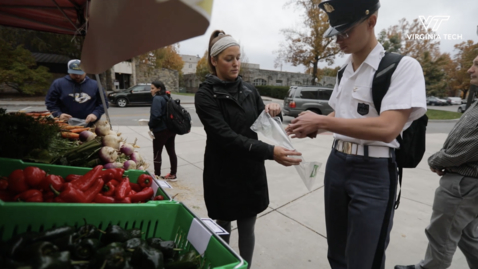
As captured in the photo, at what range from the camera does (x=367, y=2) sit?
1363mm

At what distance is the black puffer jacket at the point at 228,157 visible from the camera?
1784mm

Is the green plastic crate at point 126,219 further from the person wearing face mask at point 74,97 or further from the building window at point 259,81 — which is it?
the building window at point 259,81

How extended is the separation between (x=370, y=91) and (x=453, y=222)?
1.39 metres

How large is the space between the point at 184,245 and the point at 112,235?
329 mm

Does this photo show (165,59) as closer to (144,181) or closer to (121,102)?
(121,102)

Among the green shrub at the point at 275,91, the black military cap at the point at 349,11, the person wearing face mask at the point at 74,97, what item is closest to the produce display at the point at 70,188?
the black military cap at the point at 349,11

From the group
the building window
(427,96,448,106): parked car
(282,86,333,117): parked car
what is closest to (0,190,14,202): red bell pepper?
(282,86,333,117): parked car

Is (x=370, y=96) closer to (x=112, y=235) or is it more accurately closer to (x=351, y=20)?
(x=351, y=20)

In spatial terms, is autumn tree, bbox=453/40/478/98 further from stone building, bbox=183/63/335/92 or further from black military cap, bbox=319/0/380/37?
black military cap, bbox=319/0/380/37

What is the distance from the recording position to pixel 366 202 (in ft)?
4.87

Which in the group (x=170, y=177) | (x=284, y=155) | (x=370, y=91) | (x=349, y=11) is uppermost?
(x=349, y=11)

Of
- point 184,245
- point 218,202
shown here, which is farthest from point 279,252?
point 184,245

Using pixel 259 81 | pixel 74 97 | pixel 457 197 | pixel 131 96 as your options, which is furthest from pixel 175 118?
pixel 259 81

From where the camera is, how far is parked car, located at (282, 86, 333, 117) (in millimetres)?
11617
